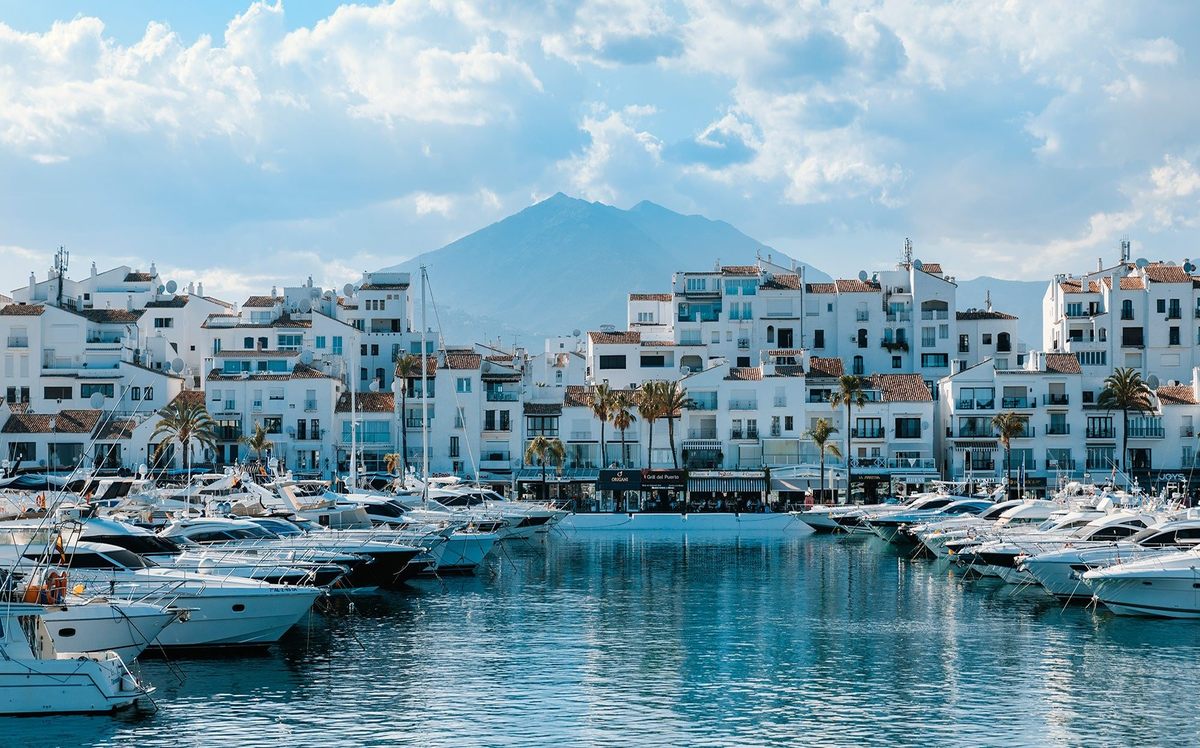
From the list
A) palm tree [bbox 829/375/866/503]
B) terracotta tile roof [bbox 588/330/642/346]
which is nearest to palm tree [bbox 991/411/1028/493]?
palm tree [bbox 829/375/866/503]

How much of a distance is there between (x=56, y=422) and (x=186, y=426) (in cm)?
1327

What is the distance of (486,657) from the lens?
145ft

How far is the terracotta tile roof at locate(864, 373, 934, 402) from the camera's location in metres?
117

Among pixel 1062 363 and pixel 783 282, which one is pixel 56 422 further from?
pixel 1062 363

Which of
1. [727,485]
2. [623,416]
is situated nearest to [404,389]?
[623,416]

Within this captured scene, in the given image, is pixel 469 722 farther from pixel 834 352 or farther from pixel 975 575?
pixel 834 352

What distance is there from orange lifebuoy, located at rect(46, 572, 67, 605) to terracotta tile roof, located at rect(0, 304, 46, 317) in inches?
3729

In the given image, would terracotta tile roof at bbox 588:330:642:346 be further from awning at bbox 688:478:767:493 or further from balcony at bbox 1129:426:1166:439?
balcony at bbox 1129:426:1166:439

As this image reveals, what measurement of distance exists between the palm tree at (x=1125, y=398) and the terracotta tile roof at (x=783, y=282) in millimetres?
30798

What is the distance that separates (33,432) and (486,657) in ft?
267

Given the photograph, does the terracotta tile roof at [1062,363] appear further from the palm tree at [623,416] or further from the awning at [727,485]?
the palm tree at [623,416]

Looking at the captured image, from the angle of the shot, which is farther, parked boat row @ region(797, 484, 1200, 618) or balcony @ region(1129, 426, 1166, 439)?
balcony @ region(1129, 426, 1166, 439)

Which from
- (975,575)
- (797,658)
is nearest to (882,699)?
(797,658)

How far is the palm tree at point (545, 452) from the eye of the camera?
111188 mm
